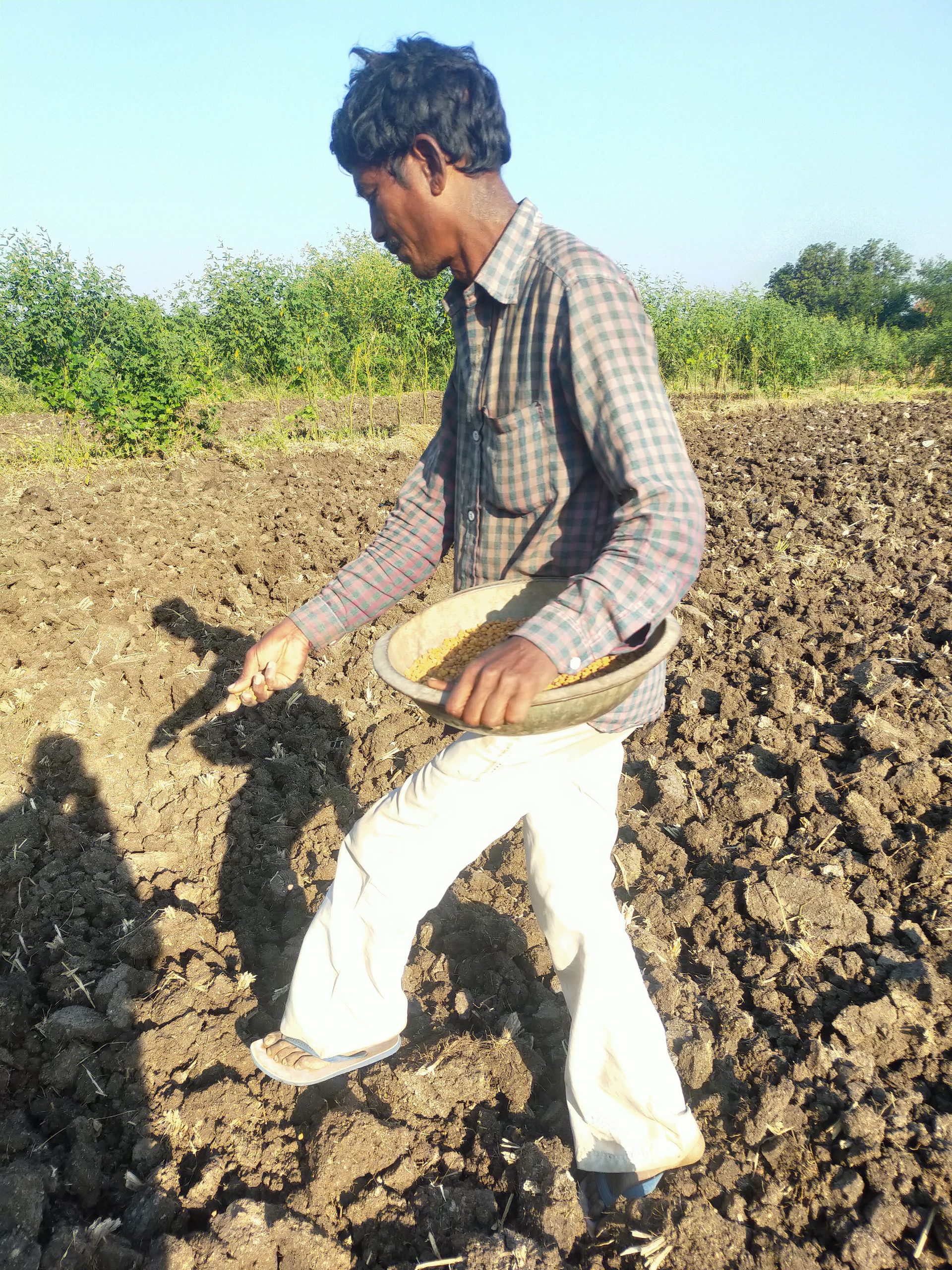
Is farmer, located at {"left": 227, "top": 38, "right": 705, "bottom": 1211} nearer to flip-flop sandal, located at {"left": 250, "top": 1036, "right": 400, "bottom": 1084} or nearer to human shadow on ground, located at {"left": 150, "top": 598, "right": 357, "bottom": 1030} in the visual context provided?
flip-flop sandal, located at {"left": 250, "top": 1036, "right": 400, "bottom": 1084}

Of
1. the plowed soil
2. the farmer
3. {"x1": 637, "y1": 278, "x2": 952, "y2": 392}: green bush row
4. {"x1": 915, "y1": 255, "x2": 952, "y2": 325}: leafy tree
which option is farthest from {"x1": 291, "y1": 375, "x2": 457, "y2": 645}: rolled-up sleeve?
{"x1": 915, "y1": 255, "x2": 952, "y2": 325}: leafy tree

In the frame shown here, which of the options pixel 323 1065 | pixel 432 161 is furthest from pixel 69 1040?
pixel 432 161

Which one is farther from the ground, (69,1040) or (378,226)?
(378,226)

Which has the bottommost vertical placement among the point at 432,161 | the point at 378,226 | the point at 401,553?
the point at 401,553

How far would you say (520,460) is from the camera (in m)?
1.89

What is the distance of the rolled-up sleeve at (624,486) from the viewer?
1521mm

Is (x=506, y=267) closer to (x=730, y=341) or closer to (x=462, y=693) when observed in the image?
(x=462, y=693)

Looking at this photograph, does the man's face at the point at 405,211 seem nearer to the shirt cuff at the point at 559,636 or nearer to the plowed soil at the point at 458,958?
the shirt cuff at the point at 559,636

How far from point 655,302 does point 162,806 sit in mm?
22274

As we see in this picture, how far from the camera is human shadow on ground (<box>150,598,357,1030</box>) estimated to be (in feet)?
10.4

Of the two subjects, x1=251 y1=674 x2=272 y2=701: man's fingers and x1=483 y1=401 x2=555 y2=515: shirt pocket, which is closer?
x1=483 y1=401 x2=555 y2=515: shirt pocket

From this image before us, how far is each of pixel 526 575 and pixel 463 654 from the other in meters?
0.27

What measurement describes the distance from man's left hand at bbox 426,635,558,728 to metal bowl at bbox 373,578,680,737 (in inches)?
1.0

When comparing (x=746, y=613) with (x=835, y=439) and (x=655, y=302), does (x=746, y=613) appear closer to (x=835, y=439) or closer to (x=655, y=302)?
(x=835, y=439)
